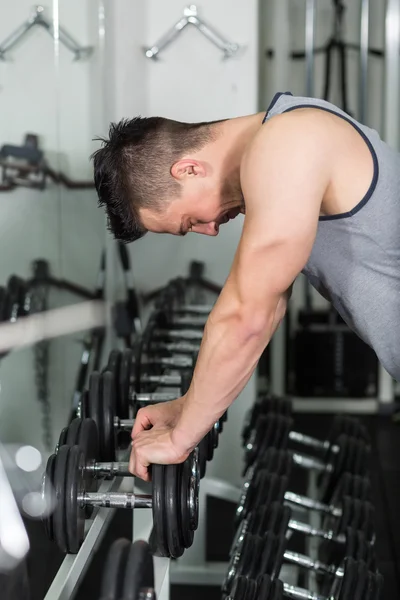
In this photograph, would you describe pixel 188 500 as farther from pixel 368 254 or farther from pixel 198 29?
pixel 198 29

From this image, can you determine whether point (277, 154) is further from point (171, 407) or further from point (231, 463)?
point (231, 463)

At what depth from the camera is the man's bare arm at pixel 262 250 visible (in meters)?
1.16

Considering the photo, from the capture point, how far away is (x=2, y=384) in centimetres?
177

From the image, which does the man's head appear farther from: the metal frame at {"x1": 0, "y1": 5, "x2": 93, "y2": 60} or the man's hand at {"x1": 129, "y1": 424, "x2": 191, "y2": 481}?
the metal frame at {"x1": 0, "y1": 5, "x2": 93, "y2": 60}

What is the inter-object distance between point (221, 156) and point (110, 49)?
1739mm

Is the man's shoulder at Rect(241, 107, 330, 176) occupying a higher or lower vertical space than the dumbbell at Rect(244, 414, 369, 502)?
higher

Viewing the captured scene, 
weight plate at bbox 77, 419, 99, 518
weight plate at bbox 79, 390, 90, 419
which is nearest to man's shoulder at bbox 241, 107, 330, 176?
weight plate at bbox 77, 419, 99, 518

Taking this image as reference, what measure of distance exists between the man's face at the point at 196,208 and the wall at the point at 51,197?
49cm

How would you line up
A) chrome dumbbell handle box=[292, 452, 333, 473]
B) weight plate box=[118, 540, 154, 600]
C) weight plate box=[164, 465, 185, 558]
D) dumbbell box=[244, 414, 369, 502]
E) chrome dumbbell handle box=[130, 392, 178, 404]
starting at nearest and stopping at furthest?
weight plate box=[118, 540, 154, 600]
weight plate box=[164, 465, 185, 558]
chrome dumbbell handle box=[130, 392, 178, 404]
dumbbell box=[244, 414, 369, 502]
chrome dumbbell handle box=[292, 452, 333, 473]

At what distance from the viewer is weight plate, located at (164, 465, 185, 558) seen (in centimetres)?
128

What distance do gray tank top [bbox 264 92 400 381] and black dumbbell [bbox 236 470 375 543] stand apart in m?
0.57

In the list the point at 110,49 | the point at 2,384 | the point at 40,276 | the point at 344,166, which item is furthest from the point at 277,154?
the point at 110,49

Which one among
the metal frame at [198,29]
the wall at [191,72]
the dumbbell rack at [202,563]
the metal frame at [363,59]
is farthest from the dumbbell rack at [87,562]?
the metal frame at [363,59]

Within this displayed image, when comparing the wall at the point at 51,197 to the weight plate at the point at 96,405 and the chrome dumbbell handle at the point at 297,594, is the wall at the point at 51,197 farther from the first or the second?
the chrome dumbbell handle at the point at 297,594
